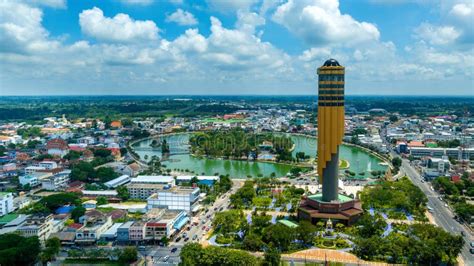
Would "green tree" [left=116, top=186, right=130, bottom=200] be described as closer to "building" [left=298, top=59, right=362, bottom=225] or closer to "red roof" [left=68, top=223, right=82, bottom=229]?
"red roof" [left=68, top=223, right=82, bottom=229]

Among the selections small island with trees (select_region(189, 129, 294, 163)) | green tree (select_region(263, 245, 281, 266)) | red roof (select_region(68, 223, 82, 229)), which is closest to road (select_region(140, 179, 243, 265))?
green tree (select_region(263, 245, 281, 266))

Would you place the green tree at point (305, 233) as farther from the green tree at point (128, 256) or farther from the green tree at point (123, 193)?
the green tree at point (123, 193)

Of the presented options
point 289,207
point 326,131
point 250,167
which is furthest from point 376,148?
point 326,131

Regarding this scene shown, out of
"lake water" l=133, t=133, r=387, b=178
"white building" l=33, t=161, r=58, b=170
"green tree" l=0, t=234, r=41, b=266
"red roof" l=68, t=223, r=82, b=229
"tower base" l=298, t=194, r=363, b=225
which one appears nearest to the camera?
"green tree" l=0, t=234, r=41, b=266

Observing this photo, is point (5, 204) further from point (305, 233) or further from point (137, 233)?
point (305, 233)

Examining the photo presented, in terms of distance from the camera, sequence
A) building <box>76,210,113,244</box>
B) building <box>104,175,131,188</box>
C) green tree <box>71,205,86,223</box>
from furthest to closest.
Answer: building <box>104,175,131,188</box> → green tree <box>71,205,86,223</box> → building <box>76,210,113,244</box>

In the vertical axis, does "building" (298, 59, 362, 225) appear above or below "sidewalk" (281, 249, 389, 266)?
above

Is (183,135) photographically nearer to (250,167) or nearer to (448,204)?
(250,167)
